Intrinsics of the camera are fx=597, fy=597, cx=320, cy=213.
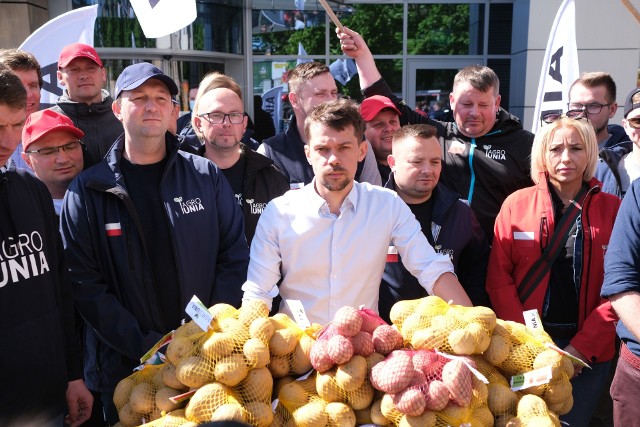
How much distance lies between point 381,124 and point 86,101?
2.07 meters

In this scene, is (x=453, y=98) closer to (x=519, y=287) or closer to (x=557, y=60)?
(x=519, y=287)

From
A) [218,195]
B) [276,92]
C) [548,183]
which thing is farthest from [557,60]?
[276,92]

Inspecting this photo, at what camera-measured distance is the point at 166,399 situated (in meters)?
2.04

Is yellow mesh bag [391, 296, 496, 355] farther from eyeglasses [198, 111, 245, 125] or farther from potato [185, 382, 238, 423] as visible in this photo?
eyeglasses [198, 111, 245, 125]

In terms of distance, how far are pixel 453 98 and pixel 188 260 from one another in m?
2.29

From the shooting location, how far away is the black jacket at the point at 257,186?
378 centimetres

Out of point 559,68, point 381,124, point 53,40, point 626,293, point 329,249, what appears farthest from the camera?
point 559,68

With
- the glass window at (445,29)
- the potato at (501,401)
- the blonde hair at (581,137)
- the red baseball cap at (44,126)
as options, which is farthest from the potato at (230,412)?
the glass window at (445,29)

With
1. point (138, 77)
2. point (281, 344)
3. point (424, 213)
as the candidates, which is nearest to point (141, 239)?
point (138, 77)

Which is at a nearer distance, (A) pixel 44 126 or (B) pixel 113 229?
(B) pixel 113 229

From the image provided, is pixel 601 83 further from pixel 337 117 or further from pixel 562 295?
pixel 337 117

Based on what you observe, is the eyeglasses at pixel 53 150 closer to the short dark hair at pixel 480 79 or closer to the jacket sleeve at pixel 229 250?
the jacket sleeve at pixel 229 250

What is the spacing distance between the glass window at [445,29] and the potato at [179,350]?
10.8 m

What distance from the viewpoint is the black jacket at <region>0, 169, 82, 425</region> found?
7.47 ft
